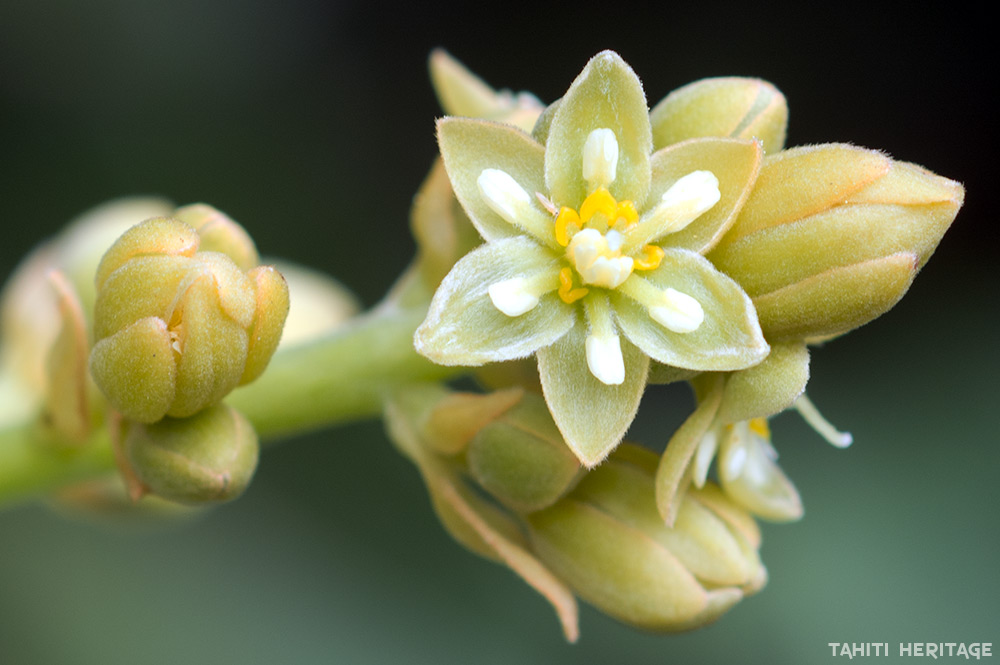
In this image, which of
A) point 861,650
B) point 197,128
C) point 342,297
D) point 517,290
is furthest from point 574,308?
point 197,128

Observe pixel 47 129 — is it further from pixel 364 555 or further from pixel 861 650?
pixel 861 650

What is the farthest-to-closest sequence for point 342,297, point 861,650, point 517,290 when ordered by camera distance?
point 861,650, point 342,297, point 517,290

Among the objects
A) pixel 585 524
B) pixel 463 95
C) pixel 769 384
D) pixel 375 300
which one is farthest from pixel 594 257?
pixel 375 300

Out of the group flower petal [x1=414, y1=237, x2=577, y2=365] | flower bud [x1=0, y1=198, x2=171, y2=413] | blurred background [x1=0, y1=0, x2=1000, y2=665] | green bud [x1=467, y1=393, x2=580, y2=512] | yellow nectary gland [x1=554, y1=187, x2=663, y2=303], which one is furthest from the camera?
blurred background [x1=0, y1=0, x2=1000, y2=665]

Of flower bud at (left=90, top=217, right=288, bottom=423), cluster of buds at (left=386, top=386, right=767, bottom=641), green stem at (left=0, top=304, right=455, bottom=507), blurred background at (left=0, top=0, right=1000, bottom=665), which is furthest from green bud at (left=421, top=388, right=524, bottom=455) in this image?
blurred background at (left=0, top=0, right=1000, bottom=665)

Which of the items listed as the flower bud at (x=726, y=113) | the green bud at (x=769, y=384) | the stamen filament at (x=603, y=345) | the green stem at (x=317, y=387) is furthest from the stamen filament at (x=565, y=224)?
the green stem at (x=317, y=387)

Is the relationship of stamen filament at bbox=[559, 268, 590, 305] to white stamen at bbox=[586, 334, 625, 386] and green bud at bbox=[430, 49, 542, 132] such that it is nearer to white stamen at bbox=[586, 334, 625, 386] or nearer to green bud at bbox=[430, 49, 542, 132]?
white stamen at bbox=[586, 334, 625, 386]
